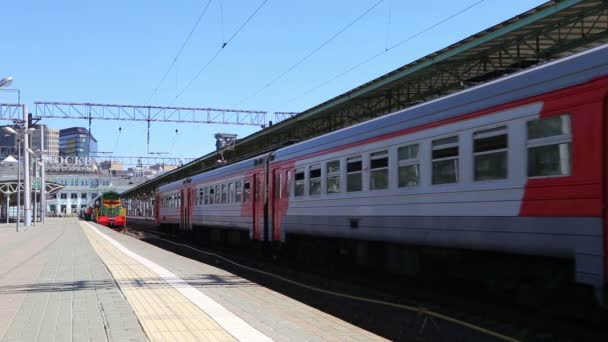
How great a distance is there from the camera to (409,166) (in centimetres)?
995

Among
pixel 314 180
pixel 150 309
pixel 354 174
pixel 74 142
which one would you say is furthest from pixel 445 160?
pixel 74 142

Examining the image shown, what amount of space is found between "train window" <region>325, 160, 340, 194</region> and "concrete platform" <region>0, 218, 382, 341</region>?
2.42 m

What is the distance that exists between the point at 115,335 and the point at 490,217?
459cm

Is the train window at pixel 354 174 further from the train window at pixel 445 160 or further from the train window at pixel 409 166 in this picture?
the train window at pixel 445 160

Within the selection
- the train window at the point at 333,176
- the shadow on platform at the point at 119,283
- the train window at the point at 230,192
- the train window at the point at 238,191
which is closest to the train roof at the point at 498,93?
the train window at the point at 333,176

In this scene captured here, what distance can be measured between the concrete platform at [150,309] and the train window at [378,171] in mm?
2473

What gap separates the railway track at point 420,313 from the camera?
291 inches

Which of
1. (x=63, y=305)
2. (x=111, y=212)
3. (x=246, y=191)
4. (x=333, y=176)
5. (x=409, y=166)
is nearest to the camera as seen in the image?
(x=63, y=305)

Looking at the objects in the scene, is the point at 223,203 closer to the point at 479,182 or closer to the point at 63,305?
the point at 63,305

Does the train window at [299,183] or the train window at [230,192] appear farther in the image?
the train window at [230,192]

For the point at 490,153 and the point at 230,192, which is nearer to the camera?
the point at 490,153

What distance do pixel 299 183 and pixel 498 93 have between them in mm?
7143

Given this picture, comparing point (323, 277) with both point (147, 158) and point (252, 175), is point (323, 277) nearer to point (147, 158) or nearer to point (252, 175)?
point (252, 175)

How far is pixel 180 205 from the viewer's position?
3039cm
